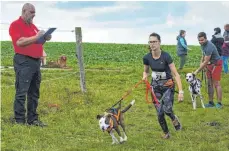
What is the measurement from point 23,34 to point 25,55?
0.43 m

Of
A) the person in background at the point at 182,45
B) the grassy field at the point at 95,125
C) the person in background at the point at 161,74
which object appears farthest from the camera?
the person in background at the point at 182,45

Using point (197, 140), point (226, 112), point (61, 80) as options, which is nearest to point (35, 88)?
point (197, 140)

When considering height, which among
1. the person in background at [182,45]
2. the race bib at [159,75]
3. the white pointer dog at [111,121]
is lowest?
the white pointer dog at [111,121]

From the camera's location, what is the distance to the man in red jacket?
880 cm

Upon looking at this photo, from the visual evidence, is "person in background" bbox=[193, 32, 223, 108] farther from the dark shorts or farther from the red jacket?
the red jacket

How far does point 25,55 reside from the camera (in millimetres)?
9016

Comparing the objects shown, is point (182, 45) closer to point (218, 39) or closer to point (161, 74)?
point (218, 39)

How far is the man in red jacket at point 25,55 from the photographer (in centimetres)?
880

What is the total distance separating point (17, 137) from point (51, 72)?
11.2 metres

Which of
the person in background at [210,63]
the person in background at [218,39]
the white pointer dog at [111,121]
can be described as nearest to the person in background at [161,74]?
the white pointer dog at [111,121]

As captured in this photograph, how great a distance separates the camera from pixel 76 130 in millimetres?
9094

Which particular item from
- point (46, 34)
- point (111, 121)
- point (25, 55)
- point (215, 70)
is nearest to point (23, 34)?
point (25, 55)

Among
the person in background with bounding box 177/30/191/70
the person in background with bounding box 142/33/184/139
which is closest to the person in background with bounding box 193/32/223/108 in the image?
the person in background with bounding box 142/33/184/139

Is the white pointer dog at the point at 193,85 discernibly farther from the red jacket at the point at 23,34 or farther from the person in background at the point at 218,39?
the red jacket at the point at 23,34
